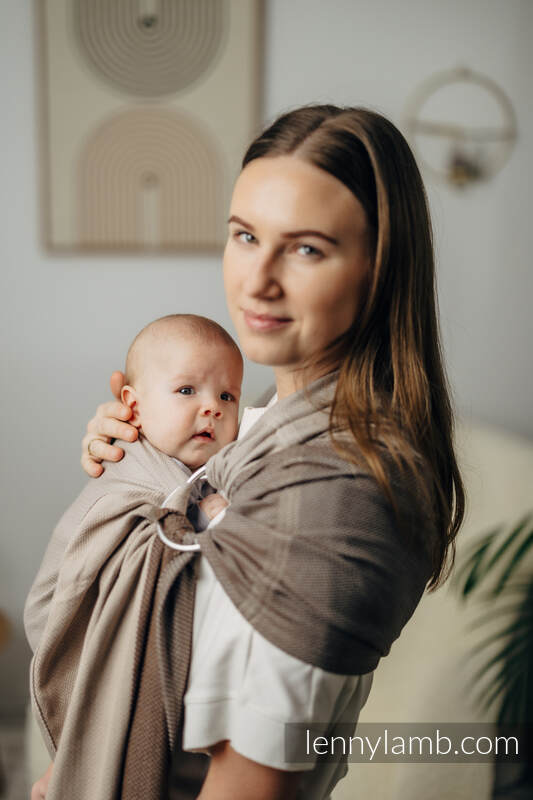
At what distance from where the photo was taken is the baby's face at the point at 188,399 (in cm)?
101

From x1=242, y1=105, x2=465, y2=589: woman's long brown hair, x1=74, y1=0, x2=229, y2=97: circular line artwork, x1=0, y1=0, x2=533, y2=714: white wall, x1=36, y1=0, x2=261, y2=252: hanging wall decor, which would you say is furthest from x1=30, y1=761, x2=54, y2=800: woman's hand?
x1=74, y1=0, x2=229, y2=97: circular line artwork

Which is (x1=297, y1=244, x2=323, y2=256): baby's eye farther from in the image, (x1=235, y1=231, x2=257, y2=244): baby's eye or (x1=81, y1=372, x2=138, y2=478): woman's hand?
(x1=81, y1=372, x2=138, y2=478): woman's hand

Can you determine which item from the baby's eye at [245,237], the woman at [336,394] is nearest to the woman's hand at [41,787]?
the woman at [336,394]

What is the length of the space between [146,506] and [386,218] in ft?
1.40

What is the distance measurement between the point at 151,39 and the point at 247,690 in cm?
225

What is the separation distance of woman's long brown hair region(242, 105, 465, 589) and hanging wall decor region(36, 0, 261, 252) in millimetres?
1702

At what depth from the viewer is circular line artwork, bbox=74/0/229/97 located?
2375mm

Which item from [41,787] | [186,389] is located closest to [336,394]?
[186,389]

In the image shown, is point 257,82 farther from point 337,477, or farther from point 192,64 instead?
point 337,477

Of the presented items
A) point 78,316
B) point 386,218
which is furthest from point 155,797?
point 78,316

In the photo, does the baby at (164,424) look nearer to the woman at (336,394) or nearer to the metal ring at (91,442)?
the metal ring at (91,442)

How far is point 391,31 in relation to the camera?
7.98 ft

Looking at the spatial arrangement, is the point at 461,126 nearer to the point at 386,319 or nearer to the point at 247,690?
the point at 386,319

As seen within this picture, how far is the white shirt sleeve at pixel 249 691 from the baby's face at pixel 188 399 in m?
0.29
